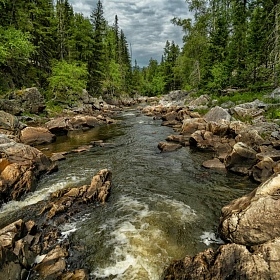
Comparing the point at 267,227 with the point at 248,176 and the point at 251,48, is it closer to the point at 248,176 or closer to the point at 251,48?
the point at 248,176

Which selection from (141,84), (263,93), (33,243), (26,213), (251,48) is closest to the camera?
(33,243)

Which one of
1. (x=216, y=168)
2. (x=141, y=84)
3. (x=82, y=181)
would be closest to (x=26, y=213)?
(x=82, y=181)

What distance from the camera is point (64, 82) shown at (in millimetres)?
31125

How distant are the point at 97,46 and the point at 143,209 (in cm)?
4112

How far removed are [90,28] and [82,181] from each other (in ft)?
128

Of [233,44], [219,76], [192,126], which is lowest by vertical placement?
[192,126]

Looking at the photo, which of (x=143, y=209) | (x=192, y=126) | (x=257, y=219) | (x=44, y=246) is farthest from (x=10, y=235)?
(x=192, y=126)

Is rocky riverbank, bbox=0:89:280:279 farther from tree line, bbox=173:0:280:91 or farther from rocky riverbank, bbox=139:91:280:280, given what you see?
tree line, bbox=173:0:280:91

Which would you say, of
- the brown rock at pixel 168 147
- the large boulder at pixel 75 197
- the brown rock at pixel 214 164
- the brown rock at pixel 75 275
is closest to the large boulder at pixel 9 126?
the large boulder at pixel 75 197

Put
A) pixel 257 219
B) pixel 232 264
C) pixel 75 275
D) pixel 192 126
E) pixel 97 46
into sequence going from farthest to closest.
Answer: pixel 97 46 → pixel 192 126 → pixel 257 219 → pixel 75 275 → pixel 232 264

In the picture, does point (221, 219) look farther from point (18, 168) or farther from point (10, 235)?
point (18, 168)

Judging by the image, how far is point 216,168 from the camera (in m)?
12.4

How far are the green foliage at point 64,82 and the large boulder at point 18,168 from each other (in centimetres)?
2063

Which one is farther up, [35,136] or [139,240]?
[35,136]
